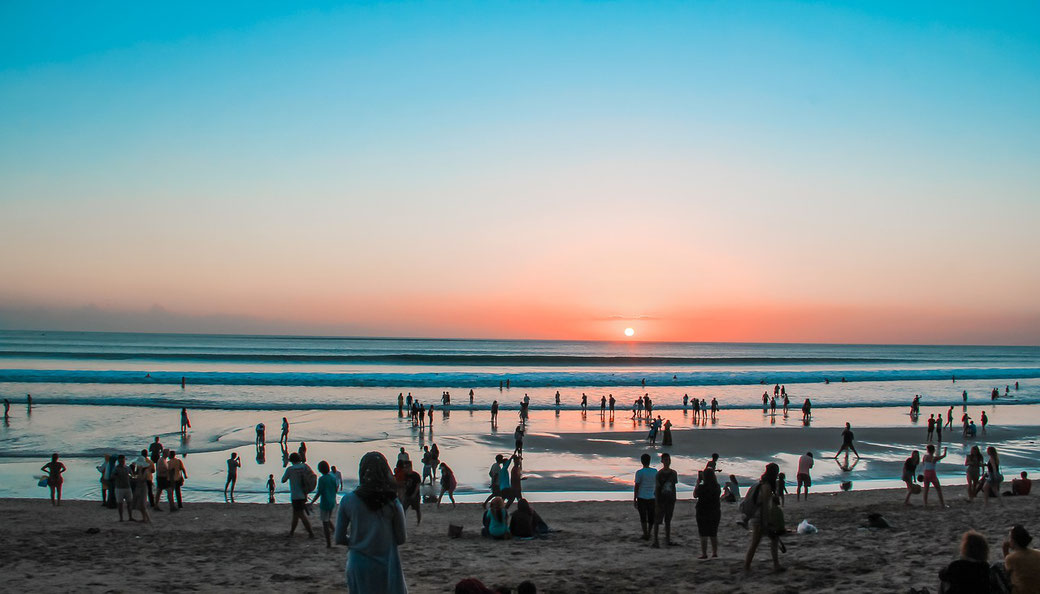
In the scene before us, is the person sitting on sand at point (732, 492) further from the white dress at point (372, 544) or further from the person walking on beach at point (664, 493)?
the white dress at point (372, 544)

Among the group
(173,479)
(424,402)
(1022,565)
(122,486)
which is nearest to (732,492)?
(1022,565)

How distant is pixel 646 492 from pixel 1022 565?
20.9 feet

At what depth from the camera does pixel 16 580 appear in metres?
8.63

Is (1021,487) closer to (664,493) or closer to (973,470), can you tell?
(973,470)

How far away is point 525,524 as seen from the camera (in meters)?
12.1

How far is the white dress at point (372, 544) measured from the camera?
435 centimetres

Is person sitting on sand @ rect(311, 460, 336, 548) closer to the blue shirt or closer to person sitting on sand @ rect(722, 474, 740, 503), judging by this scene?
the blue shirt

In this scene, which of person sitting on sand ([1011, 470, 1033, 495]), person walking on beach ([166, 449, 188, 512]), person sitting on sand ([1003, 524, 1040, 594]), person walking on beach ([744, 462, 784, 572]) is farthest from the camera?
person sitting on sand ([1011, 470, 1033, 495])

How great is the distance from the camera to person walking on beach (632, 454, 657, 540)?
1119 centimetres

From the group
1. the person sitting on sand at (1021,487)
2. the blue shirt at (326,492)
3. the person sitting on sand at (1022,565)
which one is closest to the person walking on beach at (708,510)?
the person sitting on sand at (1022,565)

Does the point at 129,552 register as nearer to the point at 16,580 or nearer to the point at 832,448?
the point at 16,580

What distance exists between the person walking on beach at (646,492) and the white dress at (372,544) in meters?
7.15

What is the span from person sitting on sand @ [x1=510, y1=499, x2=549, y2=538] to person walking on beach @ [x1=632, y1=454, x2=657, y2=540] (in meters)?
1.92

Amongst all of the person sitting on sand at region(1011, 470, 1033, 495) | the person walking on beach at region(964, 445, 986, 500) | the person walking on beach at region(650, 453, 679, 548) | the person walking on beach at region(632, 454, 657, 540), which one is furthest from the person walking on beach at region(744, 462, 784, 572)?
the person sitting on sand at region(1011, 470, 1033, 495)
